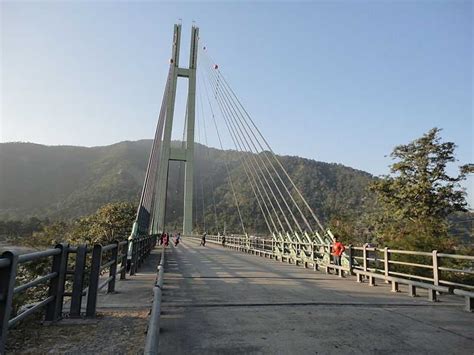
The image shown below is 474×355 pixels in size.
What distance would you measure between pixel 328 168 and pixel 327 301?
380 ft

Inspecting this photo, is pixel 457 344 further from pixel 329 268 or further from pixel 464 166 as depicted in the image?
pixel 464 166

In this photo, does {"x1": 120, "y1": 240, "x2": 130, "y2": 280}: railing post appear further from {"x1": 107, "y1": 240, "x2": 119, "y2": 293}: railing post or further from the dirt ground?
the dirt ground

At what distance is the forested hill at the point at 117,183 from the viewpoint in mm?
95938

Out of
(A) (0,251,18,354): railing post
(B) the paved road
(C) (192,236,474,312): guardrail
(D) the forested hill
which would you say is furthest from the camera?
(D) the forested hill

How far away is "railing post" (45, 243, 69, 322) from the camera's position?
15.6 feet

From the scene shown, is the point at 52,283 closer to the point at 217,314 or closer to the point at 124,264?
the point at 217,314

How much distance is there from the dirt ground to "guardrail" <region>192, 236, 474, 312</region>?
5890mm

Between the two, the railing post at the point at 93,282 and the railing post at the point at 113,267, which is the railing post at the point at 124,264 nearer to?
the railing post at the point at 113,267

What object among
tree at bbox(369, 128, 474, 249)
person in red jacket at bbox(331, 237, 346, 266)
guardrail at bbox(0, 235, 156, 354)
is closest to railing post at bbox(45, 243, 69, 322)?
guardrail at bbox(0, 235, 156, 354)

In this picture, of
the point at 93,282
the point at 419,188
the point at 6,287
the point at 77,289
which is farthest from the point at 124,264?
the point at 419,188

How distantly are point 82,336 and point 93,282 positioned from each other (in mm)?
1100

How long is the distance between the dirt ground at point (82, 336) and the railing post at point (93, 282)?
16cm

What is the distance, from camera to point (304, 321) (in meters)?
5.35

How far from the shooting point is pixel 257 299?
699 centimetres
